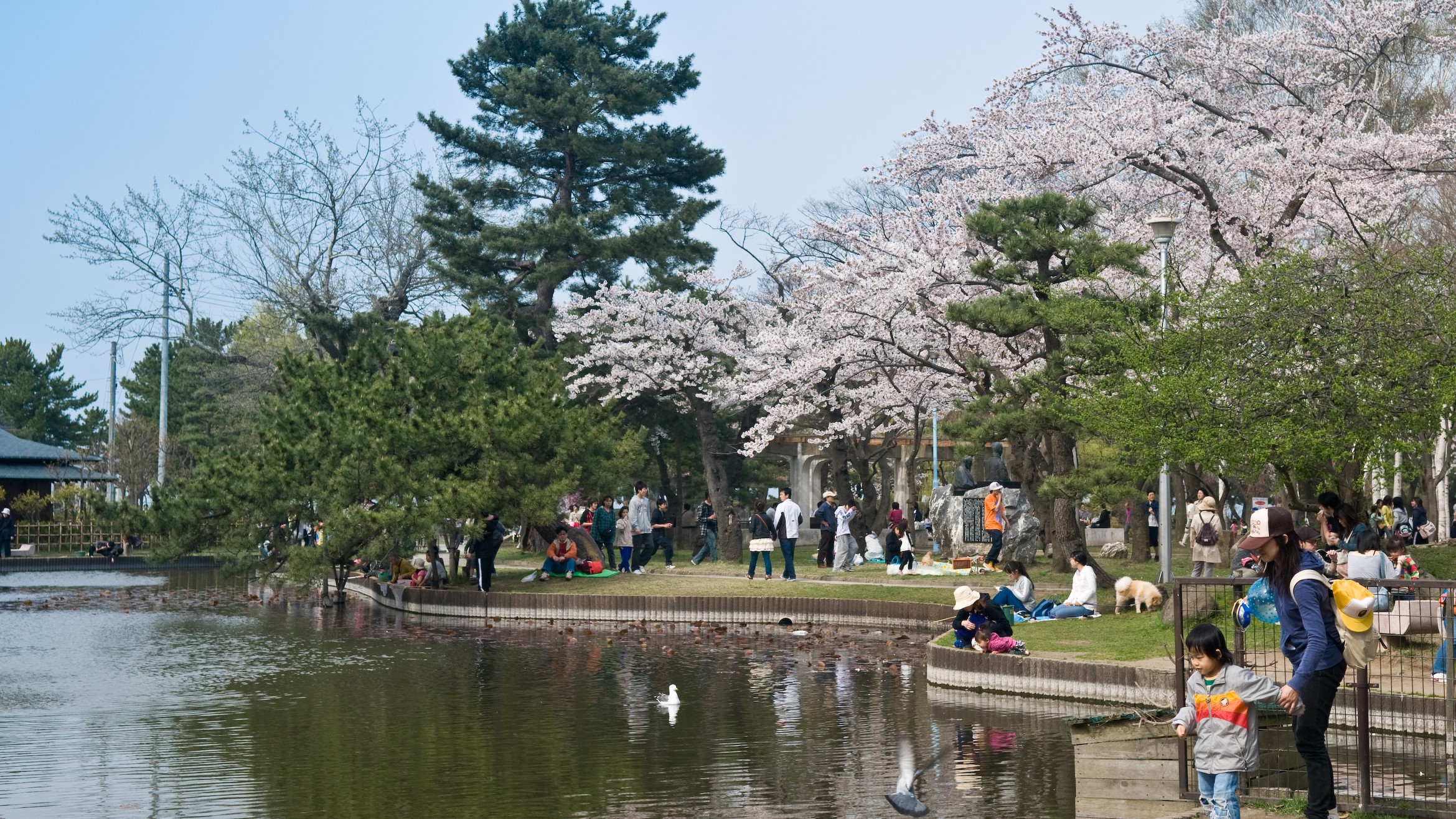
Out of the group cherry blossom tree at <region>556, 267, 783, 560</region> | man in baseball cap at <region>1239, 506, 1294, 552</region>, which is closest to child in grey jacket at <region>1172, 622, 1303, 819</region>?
man in baseball cap at <region>1239, 506, 1294, 552</region>

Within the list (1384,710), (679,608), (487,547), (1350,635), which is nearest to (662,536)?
(487,547)

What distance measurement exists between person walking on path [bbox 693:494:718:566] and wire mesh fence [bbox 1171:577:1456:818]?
17.9m

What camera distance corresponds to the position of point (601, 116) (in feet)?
126

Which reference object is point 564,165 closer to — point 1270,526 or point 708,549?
point 708,549

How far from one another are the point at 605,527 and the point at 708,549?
5.67 meters

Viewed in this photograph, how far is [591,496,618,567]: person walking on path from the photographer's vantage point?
2680 centimetres

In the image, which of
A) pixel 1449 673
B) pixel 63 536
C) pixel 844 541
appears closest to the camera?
pixel 1449 673

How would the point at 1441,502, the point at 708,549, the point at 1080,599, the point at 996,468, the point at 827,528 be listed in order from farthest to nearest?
the point at 1441,502 < the point at 708,549 < the point at 996,468 < the point at 827,528 < the point at 1080,599

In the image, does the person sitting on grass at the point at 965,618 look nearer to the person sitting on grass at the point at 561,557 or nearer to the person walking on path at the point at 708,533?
the person sitting on grass at the point at 561,557

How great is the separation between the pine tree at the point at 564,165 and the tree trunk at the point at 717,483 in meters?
4.41

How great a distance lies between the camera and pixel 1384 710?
37.0 ft

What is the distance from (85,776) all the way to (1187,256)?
1770 centimetres

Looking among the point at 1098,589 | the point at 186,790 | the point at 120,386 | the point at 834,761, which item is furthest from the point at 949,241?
the point at 120,386

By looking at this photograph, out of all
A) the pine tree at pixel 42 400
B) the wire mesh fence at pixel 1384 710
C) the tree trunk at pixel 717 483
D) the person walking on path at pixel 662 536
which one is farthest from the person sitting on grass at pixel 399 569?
the pine tree at pixel 42 400
